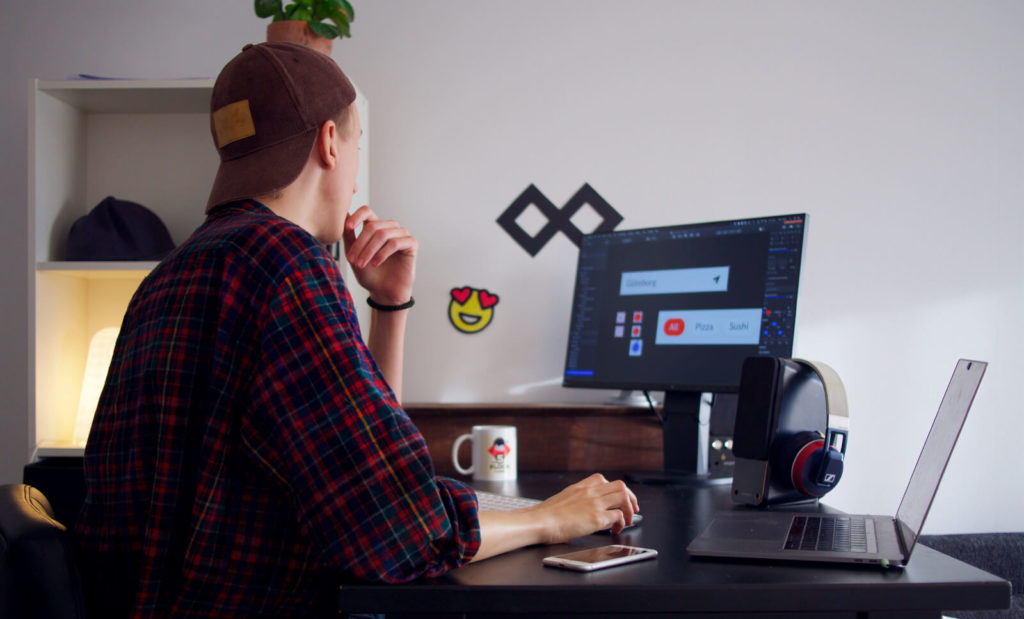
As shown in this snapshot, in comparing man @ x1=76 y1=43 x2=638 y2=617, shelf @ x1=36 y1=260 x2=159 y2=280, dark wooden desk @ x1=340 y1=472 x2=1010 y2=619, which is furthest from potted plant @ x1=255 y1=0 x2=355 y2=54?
dark wooden desk @ x1=340 y1=472 x2=1010 y2=619

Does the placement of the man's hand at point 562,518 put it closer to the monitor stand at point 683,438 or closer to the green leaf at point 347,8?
the monitor stand at point 683,438

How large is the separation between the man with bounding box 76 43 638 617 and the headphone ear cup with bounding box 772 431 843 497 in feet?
2.03

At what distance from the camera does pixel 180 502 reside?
89 cm

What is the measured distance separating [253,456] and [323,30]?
1.42 m

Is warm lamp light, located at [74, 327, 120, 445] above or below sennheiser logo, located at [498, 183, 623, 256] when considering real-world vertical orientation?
below

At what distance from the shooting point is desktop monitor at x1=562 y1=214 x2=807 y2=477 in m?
1.72

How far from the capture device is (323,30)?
2.01 meters

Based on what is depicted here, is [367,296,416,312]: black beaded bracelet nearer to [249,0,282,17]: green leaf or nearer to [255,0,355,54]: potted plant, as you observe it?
[255,0,355,54]: potted plant

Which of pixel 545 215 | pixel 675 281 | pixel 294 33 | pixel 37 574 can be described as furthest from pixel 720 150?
pixel 37 574

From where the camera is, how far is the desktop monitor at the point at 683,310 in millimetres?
1719

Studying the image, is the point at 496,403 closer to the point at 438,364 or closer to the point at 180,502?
the point at 438,364

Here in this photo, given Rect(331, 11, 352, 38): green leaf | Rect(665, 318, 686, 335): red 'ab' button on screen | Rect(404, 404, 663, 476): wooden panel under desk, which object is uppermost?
Rect(331, 11, 352, 38): green leaf

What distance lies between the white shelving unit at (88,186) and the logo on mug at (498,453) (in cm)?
83

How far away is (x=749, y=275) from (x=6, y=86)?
2055mm
